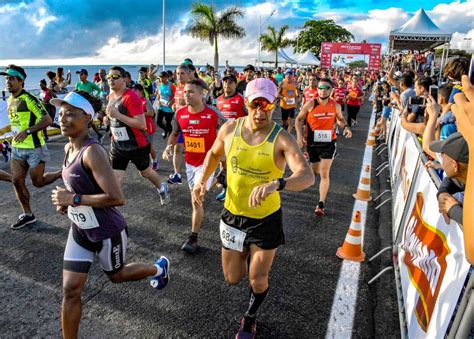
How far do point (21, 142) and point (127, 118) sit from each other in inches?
54.2

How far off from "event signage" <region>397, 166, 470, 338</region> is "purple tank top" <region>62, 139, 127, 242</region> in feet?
7.45

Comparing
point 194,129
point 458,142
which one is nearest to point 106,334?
point 194,129

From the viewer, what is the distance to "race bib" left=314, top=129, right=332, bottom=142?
5.78 metres

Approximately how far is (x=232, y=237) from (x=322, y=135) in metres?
3.27

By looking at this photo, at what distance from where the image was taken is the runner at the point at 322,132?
19.0ft

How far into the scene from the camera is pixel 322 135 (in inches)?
228

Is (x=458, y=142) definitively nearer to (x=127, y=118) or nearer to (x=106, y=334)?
(x=106, y=334)

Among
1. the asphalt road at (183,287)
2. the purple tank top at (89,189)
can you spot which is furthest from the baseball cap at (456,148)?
the purple tank top at (89,189)

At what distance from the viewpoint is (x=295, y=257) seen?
4.35 m

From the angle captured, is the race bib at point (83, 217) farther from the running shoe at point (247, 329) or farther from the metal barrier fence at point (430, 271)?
the metal barrier fence at point (430, 271)

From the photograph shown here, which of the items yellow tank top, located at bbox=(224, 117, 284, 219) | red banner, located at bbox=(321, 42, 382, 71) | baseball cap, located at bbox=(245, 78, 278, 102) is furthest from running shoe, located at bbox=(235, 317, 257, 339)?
red banner, located at bbox=(321, 42, 382, 71)

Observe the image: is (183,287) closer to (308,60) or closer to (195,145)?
(195,145)

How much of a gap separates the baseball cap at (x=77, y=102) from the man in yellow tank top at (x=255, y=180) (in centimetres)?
106

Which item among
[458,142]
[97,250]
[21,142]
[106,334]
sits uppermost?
[458,142]
